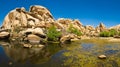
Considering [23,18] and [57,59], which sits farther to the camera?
[23,18]

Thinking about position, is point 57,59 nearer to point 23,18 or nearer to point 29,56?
point 29,56

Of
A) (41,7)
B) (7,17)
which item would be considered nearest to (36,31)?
(7,17)

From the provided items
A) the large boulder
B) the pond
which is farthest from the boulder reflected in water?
the large boulder

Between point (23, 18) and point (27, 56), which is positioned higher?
point (23, 18)

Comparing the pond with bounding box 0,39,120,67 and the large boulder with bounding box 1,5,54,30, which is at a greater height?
the large boulder with bounding box 1,5,54,30

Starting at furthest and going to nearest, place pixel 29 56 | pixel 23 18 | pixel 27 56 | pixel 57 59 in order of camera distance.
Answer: pixel 23 18 → pixel 29 56 → pixel 27 56 → pixel 57 59

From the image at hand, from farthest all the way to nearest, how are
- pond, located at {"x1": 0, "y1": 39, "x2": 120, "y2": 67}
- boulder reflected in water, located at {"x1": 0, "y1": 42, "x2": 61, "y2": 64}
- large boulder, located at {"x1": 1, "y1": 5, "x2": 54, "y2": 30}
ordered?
large boulder, located at {"x1": 1, "y1": 5, "x2": 54, "y2": 30} < boulder reflected in water, located at {"x1": 0, "y1": 42, "x2": 61, "y2": 64} < pond, located at {"x1": 0, "y1": 39, "x2": 120, "y2": 67}

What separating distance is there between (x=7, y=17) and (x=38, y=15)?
91.0 feet

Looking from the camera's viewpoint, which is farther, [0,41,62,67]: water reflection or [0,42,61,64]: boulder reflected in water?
[0,42,61,64]: boulder reflected in water

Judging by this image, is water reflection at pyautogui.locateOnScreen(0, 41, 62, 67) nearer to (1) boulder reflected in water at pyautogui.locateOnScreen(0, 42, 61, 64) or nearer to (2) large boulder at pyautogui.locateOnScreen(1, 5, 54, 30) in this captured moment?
(1) boulder reflected in water at pyautogui.locateOnScreen(0, 42, 61, 64)

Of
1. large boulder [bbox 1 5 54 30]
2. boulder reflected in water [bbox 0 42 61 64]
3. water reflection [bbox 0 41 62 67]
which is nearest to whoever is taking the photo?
water reflection [bbox 0 41 62 67]

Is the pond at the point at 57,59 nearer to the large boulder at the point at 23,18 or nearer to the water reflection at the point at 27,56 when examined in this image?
the water reflection at the point at 27,56

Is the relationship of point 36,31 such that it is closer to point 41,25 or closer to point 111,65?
point 41,25

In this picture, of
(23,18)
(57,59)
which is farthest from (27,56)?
(23,18)
